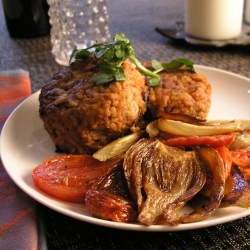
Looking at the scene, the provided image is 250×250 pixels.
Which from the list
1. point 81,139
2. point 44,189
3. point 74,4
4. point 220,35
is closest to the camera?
point 44,189

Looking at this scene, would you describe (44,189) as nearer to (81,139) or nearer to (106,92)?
(81,139)

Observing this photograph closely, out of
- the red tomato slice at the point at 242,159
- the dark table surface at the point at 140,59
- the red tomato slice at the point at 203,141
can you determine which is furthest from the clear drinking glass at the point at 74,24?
the red tomato slice at the point at 242,159

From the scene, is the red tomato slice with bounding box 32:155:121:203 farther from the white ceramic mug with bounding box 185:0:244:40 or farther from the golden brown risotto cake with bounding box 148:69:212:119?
the white ceramic mug with bounding box 185:0:244:40

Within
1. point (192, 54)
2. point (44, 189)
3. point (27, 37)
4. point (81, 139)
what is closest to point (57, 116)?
point (81, 139)

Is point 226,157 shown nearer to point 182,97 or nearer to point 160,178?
point 160,178

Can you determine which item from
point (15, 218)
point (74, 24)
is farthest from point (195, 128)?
point (74, 24)

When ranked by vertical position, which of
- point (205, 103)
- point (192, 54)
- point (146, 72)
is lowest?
point (192, 54)
